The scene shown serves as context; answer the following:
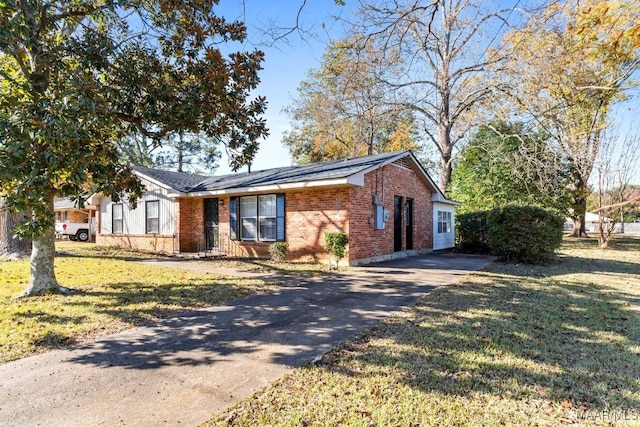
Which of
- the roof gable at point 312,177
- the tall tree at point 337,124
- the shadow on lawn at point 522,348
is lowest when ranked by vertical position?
the shadow on lawn at point 522,348

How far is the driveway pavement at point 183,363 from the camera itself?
2.93 metres

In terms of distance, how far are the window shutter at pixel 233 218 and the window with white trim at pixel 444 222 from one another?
1013 centimetres

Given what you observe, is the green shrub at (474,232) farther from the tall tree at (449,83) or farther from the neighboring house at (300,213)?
the tall tree at (449,83)

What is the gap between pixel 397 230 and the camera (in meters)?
13.7

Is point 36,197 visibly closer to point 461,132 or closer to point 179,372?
point 179,372

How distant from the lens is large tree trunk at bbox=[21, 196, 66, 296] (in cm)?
705

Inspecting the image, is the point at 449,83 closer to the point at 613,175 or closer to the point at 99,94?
the point at 613,175

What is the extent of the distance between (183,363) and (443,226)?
16251 mm

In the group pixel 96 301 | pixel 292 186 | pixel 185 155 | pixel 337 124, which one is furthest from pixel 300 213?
pixel 185 155

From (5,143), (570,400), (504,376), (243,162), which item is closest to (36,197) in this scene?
(5,143)

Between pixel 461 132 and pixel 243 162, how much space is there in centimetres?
1950

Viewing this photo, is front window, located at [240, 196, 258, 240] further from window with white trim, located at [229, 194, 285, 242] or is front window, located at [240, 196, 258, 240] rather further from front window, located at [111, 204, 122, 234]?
front window, located at [111, 204, 122, 234]

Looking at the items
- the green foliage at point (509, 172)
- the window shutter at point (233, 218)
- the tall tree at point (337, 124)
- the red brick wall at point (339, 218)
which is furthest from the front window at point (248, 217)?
the green foliage at point (509, 172)

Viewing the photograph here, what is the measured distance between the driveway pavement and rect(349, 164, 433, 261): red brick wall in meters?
4.48
